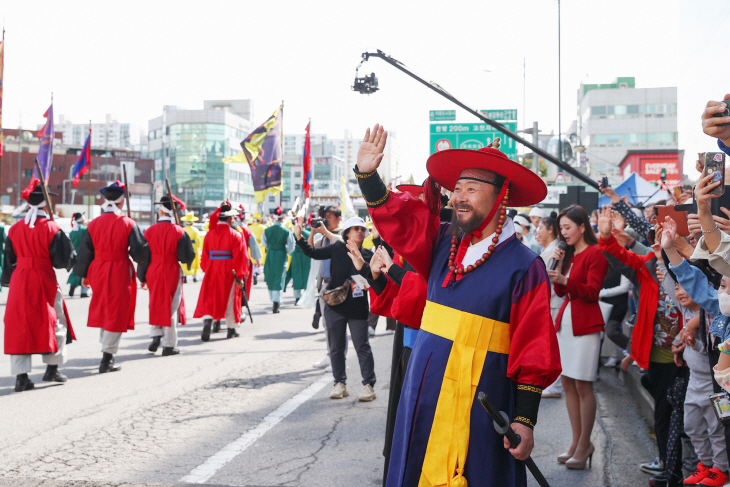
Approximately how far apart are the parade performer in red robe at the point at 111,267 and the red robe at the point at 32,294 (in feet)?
2.54

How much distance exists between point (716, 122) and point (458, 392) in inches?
60.1

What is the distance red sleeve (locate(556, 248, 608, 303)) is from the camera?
203 inches

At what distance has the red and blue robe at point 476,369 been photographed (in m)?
2.77

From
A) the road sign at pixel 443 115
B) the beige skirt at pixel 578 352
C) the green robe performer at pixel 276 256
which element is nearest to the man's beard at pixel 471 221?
the beige skirt at pixel 578 352

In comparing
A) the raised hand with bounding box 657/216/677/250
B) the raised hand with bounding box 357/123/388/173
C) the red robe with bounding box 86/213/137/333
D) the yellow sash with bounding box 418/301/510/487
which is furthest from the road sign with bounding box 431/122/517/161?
the yellow sash with bounding box 418/301/510/487

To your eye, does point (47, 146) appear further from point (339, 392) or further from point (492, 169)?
point (492, 169)

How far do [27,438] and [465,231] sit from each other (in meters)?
4.26

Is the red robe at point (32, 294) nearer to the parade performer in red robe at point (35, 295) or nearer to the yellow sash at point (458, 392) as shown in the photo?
the parade performer in red robe at point (35, 295)

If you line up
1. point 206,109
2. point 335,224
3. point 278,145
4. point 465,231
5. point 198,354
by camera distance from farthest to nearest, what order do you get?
point 206,109, point 278,145, point 198,354, point 335,224, point 465,231

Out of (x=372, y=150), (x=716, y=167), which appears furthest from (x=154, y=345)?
(x=716, y=167)

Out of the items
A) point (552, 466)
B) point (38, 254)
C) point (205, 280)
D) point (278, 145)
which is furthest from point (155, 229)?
point (278, 145)

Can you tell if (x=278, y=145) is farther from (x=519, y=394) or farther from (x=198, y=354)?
(x=519, y=394)

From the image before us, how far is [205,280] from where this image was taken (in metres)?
11.3

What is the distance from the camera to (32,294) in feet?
24.4
